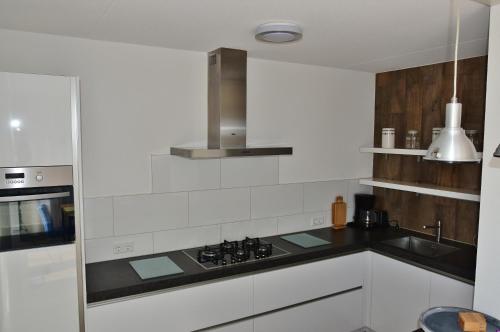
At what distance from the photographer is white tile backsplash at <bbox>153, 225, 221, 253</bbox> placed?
9.05ft

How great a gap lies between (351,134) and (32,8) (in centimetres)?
271

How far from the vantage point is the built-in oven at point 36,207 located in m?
1.81

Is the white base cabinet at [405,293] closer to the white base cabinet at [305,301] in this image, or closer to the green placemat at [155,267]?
the white base cabinet at [305,301]

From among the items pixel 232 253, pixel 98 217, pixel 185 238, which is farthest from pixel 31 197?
pixel 232 253

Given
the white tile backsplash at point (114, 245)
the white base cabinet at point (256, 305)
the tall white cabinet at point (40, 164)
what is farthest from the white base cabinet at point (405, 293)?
the tall white cabinet at point (40, 164)

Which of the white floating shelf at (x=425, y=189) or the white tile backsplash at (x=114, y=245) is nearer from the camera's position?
the white tile backsplash at (x=114, y=245)

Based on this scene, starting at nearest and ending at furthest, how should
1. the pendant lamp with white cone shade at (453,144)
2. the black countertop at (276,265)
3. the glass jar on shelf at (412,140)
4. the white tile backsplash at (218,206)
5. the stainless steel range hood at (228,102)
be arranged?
the pendant lamp with white cone shade at (453,144)
the black countertop at (276,265)
the stainless steel range hood at (228,102)
the white tile backsplash at (218,206)
the glass jar on shelf at (412,140)

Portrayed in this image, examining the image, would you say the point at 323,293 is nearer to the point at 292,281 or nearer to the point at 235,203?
the point at 292,281

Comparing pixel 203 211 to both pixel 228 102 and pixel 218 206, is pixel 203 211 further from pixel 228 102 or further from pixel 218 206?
pixel 228 102

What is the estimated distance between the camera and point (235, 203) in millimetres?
3041

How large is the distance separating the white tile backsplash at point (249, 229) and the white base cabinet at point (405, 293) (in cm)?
84

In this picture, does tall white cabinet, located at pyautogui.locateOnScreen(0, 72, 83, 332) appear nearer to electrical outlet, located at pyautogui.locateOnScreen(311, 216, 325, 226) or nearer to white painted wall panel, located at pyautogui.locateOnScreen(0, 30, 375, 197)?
white painted wall panel, located at pyautogui.locateOnScreen(0, 30, 375, 197)

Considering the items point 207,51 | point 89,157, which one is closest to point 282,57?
point 207,51

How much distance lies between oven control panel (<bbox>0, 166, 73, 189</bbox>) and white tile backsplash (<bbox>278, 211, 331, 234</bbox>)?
183 centimetres
